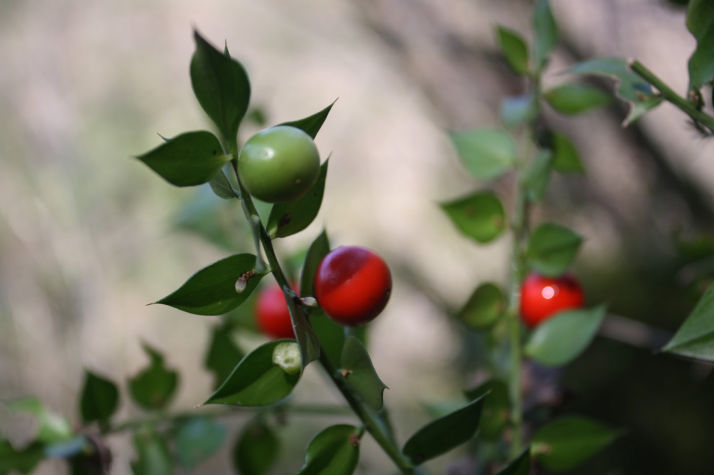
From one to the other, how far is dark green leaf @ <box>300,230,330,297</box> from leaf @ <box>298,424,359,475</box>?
8cm

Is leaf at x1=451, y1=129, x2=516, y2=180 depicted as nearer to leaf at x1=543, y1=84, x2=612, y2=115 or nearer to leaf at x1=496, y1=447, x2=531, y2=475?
leaf at x1=543, y1=84, x2=612, y2=115

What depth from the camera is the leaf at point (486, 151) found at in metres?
0.60

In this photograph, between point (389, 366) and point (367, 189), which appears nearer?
point (389, 366)

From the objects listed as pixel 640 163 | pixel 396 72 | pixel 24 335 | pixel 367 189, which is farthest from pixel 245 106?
pixel 24 335

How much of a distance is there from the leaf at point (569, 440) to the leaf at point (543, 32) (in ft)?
0.96

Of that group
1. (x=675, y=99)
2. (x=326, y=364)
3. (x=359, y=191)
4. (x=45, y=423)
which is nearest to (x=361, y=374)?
(x=326, y=364)

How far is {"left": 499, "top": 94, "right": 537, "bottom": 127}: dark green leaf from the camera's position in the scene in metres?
0.58

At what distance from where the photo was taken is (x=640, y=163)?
1247mm

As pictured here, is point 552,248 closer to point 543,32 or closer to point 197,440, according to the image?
point 543,32

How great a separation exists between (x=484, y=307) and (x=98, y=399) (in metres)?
0.33

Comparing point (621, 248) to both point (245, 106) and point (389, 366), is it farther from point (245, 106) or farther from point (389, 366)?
point (245, 106)

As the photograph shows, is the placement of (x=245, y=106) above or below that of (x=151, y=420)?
above

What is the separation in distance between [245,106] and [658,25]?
0.96 meters

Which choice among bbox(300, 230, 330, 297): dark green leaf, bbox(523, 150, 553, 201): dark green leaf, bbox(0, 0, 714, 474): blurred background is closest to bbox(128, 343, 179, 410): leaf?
bbox(300, 230, 330, 297): dark green leaf
